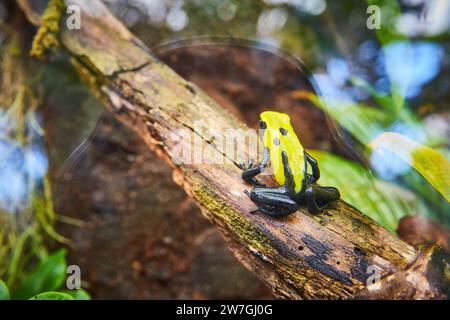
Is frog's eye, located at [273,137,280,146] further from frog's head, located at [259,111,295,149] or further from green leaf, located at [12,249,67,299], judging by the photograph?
green leaf, located at [12,249,67,299]

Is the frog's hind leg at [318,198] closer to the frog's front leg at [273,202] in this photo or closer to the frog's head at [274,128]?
the frog's front leg at [273,202]

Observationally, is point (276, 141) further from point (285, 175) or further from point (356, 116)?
point (356, 116)

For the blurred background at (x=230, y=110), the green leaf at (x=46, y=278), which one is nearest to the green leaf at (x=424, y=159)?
the blurred background at (x=230, y=110)

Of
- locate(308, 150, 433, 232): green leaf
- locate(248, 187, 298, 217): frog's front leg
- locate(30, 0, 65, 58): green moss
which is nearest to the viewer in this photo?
locate(248, 187, 298, 217): frog's front leg

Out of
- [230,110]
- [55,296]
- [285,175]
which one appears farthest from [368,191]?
[55,296]

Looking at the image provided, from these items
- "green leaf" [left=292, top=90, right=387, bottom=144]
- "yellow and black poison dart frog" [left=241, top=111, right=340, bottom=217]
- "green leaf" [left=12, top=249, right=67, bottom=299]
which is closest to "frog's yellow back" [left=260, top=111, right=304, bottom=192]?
"yellow and black poison dart frog" [left=241, top=111, right=340, bottom=217]
